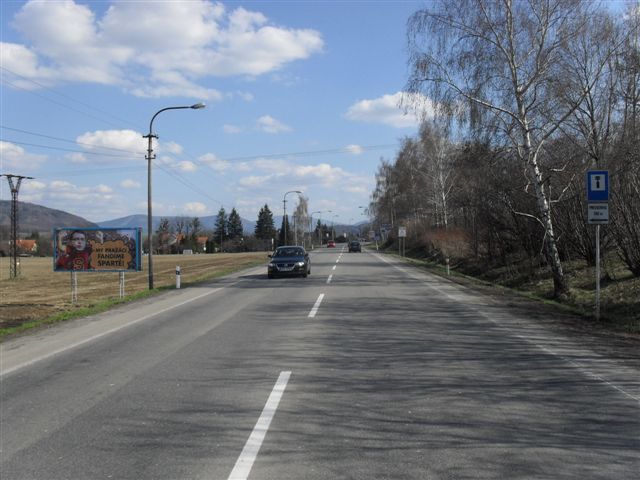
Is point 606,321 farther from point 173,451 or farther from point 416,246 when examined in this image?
point 416,246

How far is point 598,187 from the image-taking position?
1266cm

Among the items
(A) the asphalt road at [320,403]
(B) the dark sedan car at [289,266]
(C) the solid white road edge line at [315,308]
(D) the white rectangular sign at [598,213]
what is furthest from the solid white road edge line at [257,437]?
(B) the dark sedan car at [289,266]

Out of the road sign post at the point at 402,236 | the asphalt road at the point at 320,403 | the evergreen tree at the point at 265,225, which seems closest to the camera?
the asphalt road at the point at 320,403

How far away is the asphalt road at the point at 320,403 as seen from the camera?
4512 mm

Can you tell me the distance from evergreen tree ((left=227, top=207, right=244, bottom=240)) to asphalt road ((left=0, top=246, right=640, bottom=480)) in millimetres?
147716

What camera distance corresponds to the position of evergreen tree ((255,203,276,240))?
157 metres

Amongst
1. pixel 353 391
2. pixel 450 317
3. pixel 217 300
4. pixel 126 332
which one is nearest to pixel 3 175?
pixel 217 300

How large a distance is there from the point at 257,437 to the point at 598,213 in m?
10.4

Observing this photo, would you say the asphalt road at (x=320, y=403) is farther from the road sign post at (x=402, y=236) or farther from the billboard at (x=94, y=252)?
the road sign post at (x=402, y=236)

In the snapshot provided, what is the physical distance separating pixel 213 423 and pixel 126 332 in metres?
6.99

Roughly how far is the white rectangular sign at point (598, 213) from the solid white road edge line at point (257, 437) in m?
8.87

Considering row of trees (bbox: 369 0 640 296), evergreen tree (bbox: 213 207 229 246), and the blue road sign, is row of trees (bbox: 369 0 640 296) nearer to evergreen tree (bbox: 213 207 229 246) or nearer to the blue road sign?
the blue road sign

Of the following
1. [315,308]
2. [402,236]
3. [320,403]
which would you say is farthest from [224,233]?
[320,403]

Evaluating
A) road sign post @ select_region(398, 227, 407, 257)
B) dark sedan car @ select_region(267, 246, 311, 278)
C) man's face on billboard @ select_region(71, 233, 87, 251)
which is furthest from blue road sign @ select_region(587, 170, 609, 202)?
road sign post @ select_region(398, 227, 407, 257)
